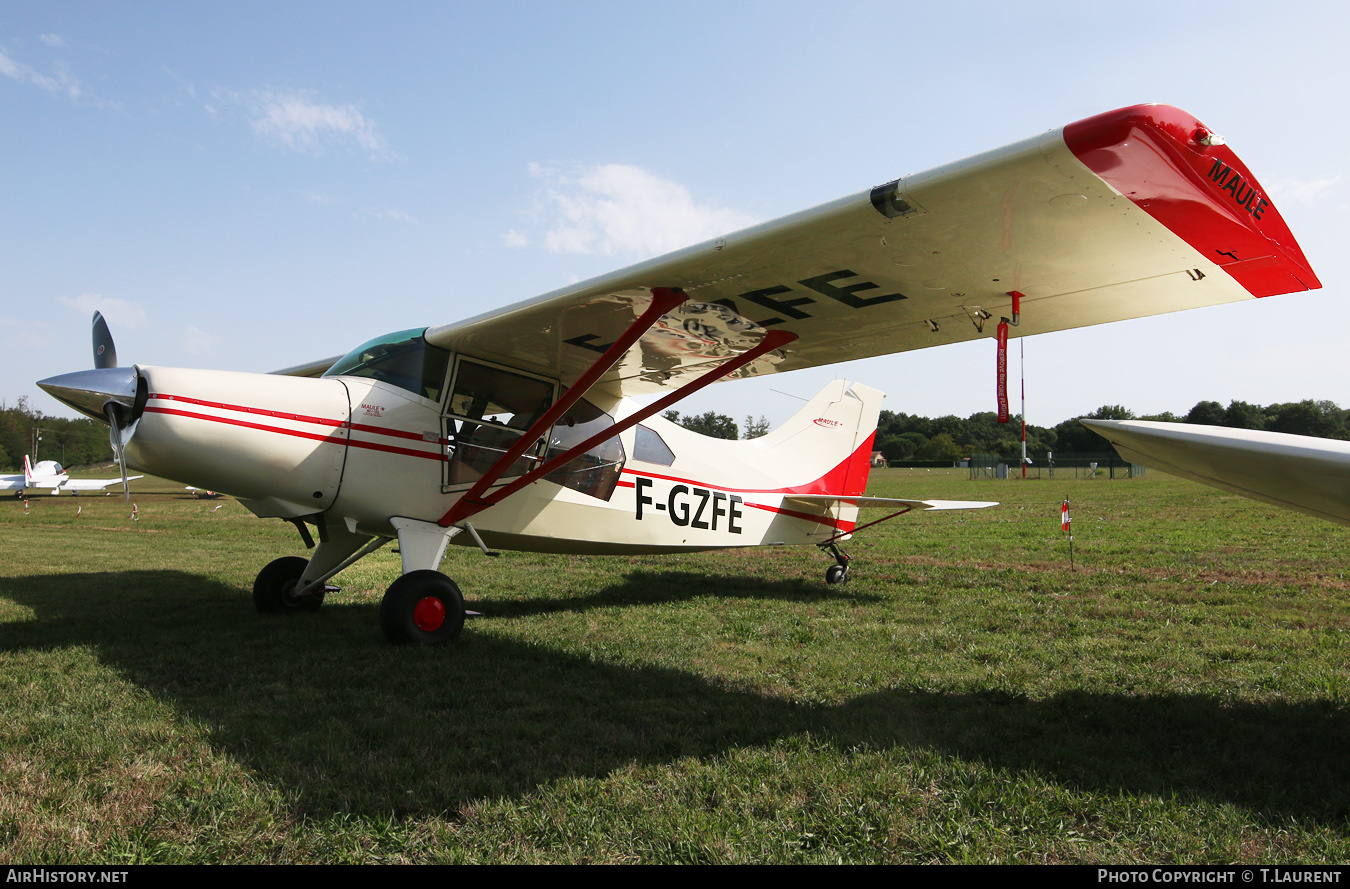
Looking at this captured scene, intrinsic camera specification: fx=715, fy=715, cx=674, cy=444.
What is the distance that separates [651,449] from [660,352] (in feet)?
4.83

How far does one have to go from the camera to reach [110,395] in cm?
459

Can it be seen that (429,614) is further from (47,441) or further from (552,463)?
(47,441)

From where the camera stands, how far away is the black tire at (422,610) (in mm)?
5117

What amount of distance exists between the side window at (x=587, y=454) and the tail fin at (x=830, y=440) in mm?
2499

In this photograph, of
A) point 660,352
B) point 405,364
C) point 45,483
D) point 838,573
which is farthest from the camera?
point 45,483

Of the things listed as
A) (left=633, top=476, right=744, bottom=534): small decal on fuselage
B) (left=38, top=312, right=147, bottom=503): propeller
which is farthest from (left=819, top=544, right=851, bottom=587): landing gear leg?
(left=38, top=312, right=147, bottom=503): propeller

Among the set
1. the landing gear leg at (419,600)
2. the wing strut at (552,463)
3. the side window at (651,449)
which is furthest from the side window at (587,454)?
the landing gear leg at (419,600)

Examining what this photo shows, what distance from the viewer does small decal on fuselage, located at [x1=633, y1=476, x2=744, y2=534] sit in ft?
23.7

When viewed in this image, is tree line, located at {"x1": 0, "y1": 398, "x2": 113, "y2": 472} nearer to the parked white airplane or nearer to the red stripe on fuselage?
the parked white airplane

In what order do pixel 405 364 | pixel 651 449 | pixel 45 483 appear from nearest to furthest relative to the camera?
pixel 405 364 < pixel 651 449 < pixel 45 483

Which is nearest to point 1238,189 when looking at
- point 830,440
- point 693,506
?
point 693,506

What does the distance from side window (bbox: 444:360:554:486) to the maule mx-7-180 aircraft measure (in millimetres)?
19

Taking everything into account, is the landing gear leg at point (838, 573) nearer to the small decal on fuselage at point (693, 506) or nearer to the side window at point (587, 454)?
the small decal on fuselage at point (693, 506)

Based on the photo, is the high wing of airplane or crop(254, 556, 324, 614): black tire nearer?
the high wing of airplane
